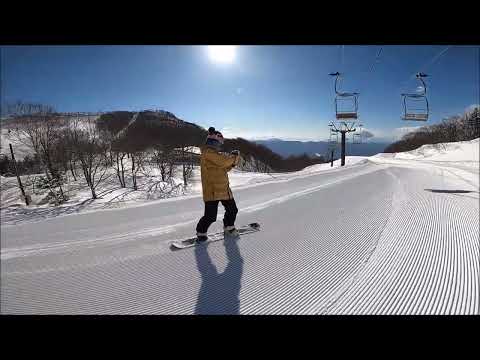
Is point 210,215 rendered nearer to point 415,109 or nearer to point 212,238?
point 212,238

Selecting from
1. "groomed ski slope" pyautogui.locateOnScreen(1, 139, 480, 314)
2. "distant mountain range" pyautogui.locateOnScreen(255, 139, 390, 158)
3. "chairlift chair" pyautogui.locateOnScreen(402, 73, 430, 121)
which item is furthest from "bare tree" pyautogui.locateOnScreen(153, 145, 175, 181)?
"chairlift chair" pyautogui.locateOnScreen(402, 73, 430, 121)

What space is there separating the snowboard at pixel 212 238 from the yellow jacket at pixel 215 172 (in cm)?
31

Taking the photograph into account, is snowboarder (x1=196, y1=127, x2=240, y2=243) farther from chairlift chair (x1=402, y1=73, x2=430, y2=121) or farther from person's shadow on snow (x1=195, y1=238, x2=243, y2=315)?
chairlift chair (x1=402, y1=73, x2=430, y2=121)

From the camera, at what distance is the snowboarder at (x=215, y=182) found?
5.40ft

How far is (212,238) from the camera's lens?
180 cm

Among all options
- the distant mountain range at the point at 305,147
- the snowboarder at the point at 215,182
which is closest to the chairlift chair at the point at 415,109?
the distant mountain range at the point at 305,147

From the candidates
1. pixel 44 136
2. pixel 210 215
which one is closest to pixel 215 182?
pixel 210 215

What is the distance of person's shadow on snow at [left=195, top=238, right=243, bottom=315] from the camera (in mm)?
1145

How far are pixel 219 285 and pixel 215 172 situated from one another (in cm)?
82

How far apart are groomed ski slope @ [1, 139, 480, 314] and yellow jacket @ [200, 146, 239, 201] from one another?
33 centimetres

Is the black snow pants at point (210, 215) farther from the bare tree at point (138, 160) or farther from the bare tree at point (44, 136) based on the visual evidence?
the bare tree at point (44, 136)
